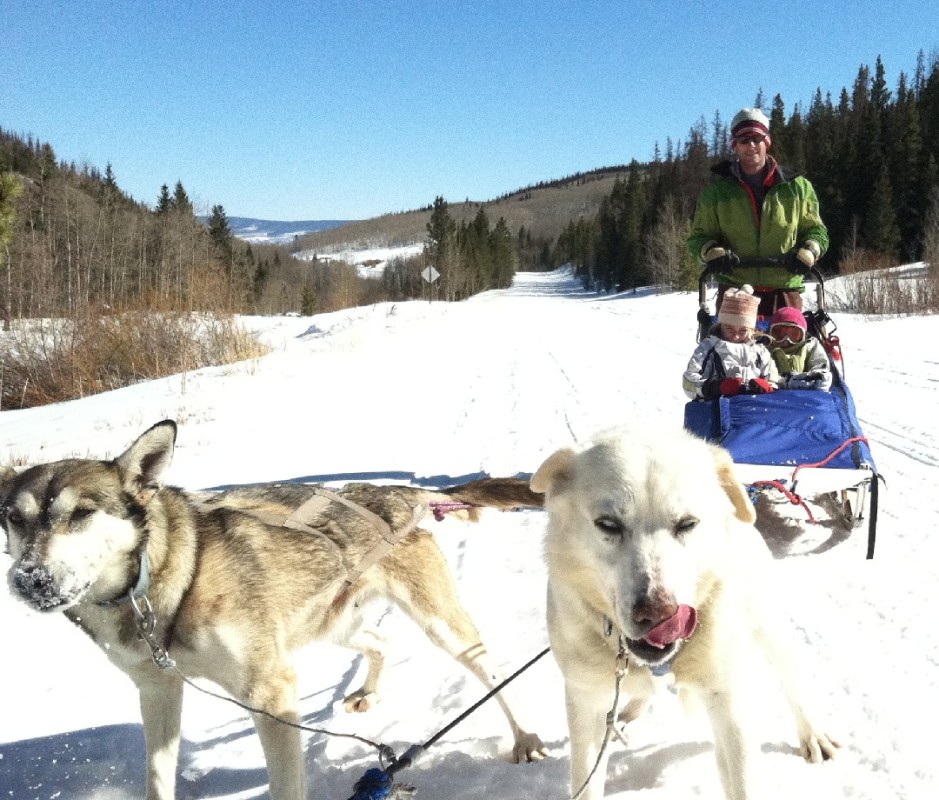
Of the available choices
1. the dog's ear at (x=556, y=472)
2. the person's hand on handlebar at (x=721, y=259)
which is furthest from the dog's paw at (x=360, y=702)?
the person's hand on handlebar at (x=721, y=259)

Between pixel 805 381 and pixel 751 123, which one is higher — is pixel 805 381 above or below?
below

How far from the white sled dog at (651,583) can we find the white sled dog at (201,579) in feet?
2.25

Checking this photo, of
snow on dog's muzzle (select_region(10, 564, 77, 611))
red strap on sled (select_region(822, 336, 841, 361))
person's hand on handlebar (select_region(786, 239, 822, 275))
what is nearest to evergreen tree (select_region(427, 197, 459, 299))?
person's hand on handlebar (select_region(786, 239, 822, 275))

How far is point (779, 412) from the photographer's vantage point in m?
3.98

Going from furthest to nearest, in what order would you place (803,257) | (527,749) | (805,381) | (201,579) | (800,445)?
1. (803,257)
2. (805,381)
3. (800,445)
4. (527,749)
5. (201,579)

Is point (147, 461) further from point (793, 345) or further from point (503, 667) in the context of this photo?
point (793, 345)

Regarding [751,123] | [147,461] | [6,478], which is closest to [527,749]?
[147,461]

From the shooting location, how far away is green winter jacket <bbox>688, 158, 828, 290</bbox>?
5.17 metres

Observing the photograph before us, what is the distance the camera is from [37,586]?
75.2 inches

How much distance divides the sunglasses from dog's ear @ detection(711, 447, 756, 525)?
319 centimetres

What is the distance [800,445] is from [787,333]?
1256 mm

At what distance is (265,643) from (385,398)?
7961mm

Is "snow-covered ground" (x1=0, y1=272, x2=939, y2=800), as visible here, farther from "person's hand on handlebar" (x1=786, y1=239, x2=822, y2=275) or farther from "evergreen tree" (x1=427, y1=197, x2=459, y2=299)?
"evergreen tree" (x1=427, y1=197, x2=459, y2=299)

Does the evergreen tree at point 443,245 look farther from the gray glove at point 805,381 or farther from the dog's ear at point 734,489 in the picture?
the dog's ear at point 734,489
